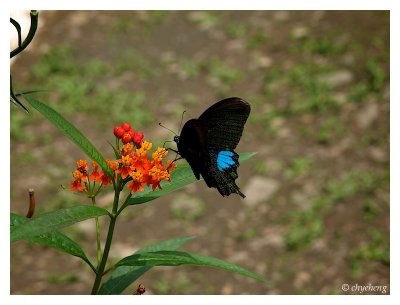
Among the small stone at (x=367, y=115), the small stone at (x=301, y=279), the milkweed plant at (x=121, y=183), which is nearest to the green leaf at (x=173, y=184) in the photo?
the milkweed plant at (x=121, y=183)

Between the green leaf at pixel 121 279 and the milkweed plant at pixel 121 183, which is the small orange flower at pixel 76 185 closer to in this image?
the milkweed plant at pixel 121 183

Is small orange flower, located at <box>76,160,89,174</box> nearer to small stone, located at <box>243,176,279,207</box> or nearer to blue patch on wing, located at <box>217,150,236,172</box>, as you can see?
blue patch on wing, located at <box>217,150,236,172</box>

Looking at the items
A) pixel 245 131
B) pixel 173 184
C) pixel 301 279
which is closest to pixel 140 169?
pixel 173 184

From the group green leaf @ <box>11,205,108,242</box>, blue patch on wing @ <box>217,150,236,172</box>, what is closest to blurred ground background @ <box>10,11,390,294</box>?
blue patch on wing @ <box>217,150,236,172</box>

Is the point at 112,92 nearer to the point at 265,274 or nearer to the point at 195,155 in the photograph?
the point at 265,274

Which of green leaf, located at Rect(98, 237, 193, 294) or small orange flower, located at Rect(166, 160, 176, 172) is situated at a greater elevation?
small orange flower, located at Rect(166, 160, 176, 172)

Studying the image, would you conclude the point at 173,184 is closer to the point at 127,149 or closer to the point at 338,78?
the point at 127,149
